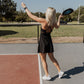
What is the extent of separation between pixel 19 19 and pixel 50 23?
37.2 meters

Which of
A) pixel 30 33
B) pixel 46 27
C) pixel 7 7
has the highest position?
pixel 7 7

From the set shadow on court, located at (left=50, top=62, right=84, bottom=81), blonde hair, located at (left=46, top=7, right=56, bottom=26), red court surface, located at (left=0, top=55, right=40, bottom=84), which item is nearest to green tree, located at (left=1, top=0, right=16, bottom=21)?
red court surface, located at (left=0, top=55, right=40, bottom=84)

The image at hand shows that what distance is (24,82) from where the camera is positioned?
3094 mm

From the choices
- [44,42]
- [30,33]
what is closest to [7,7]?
[30,33]

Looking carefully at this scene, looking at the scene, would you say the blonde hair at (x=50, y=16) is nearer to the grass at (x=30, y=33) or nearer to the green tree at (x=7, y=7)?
the grass at (x=30, y=33)

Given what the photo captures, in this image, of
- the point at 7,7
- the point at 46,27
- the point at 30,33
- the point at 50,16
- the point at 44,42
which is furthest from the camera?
the point at 7,7

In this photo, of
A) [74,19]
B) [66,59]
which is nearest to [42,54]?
[66,59]

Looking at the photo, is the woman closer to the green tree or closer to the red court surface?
the red court surface

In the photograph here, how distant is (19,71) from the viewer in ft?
12.1

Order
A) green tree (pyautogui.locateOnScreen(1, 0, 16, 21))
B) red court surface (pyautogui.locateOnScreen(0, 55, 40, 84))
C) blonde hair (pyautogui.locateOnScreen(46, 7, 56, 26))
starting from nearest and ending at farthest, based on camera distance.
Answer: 1. blonde hair (pyautogui.locateOnScreen(46, 7, 56, 26))
2. red court surface (pyautogui.locateOnScreen(0, 55, 40, 84))
3. green tree (pyautogui.locateOnScreen(1, 0, 16, 21))

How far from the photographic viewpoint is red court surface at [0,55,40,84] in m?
3.19

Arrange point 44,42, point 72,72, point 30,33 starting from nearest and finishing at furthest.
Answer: point 44,42
point 72,72
point 30,33

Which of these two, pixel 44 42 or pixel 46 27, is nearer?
pixel 46 27

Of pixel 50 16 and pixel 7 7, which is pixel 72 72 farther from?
pixel 7 7
